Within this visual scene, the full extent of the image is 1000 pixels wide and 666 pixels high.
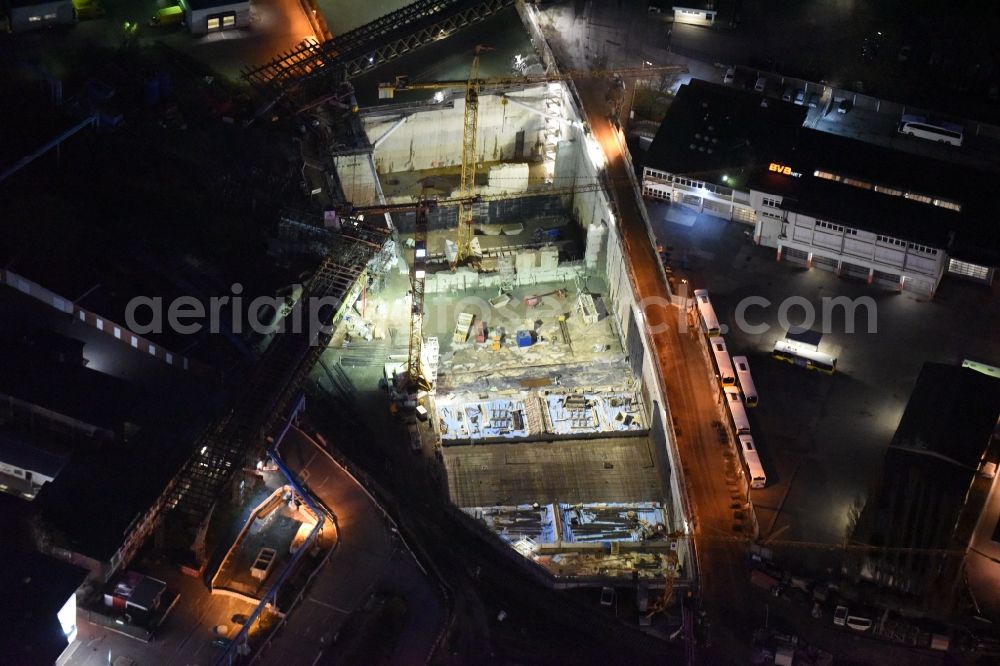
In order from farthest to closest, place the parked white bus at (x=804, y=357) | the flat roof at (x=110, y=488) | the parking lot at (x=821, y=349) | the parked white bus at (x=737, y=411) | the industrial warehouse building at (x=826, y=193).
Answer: the industrial warehouse building at (x=826, y=193), the parked white bus at (x=804, y=357), the parked white bus at (x=737, y=411), the parking lot at (x=821, y=349), the flat roof at (x=110, y=488)

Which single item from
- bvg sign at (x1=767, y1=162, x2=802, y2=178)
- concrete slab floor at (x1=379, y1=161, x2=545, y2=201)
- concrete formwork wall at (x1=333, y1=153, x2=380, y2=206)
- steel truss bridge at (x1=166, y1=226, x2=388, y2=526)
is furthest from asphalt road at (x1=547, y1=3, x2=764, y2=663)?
steel truss bridge at (x1=166, y1=226, x2=388, y2=526)

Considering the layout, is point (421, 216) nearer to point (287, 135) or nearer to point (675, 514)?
point (287, 135)

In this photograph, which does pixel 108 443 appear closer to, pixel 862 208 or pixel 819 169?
pixel 819 169

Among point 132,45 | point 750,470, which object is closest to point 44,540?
point 750,470

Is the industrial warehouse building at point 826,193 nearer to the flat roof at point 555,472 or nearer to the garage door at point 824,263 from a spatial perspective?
the garage door at point 824,263

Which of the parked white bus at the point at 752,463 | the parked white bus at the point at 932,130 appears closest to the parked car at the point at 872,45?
the parked white bus at the point at 932,130

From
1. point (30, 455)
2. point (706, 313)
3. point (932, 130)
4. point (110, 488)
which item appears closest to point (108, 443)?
point (110, 488)

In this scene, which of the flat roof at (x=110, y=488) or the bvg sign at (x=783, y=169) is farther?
the bvg sign at (x=783, y=169)
